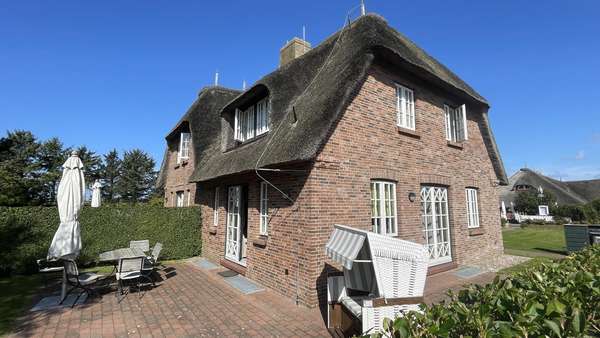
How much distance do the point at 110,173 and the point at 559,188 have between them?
76.1 meters

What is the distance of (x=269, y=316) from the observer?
5699 millimetres

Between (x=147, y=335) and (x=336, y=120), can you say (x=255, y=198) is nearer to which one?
(x=336, y=120)

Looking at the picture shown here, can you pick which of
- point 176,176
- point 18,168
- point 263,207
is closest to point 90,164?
point 18,168

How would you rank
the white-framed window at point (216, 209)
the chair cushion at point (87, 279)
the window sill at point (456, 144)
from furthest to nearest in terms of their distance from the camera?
the white-framed window at point (216, 209) < the window sill at point (456, 144) < the chair cushion at point (87, 279)

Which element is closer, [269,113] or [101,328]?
[101,328]

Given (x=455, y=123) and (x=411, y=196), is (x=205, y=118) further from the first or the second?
(x=455, y=123)

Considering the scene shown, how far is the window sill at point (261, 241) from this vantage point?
7812 millimetres

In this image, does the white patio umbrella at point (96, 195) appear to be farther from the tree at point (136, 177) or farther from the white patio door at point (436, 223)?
the tree at point (136, 177)

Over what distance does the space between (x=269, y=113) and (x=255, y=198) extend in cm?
252

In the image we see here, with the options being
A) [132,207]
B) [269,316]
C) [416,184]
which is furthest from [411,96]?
[132,207]

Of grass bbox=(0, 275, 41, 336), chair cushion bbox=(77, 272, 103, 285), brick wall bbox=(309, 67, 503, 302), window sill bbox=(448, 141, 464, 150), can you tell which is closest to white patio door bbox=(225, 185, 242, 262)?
chair cushion bbox=(77, 272, 103, 285)

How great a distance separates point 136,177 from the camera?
55.9 metres

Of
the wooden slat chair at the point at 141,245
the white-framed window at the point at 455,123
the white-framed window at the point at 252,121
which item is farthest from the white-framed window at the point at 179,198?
the white-framed window at the point at 455,123

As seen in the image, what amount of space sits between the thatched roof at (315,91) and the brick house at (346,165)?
4 centimetres
